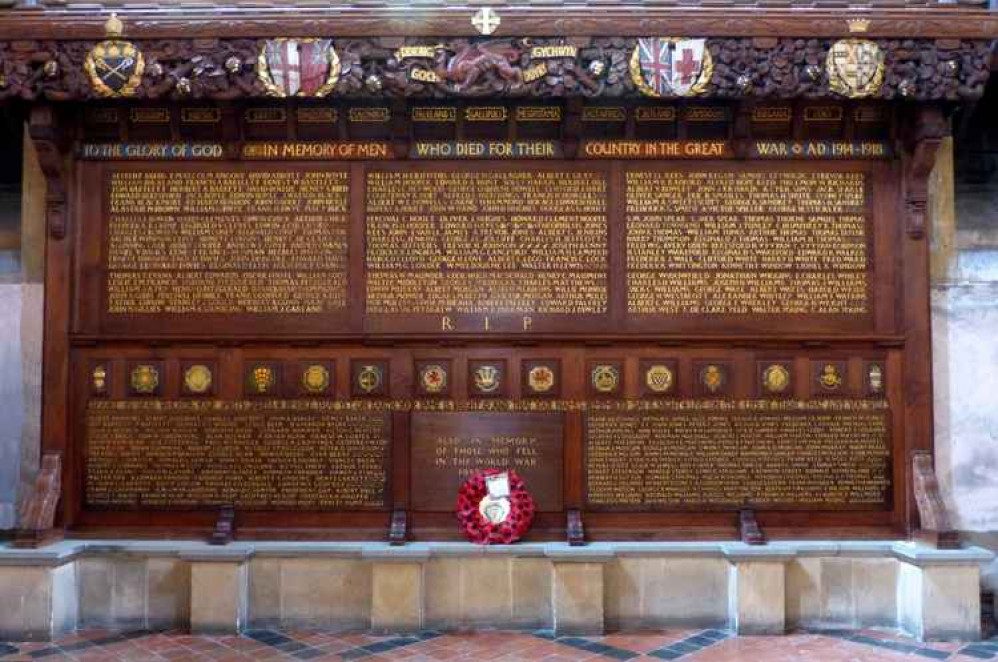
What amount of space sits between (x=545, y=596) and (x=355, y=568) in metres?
1.84

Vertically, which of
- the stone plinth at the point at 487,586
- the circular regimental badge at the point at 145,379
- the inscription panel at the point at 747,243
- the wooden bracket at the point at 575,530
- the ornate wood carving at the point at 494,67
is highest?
the ornate wood carving at the point at 494,67

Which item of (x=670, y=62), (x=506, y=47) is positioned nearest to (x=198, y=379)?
(x=506, y=47)

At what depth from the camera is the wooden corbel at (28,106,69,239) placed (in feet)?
28.8

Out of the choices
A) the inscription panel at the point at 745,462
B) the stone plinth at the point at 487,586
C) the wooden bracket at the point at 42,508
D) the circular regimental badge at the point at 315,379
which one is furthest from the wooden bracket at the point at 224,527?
the inscription panel at the point at 745,462

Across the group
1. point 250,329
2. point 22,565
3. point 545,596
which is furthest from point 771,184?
point 22,565

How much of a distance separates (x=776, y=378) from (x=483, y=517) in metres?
3.27

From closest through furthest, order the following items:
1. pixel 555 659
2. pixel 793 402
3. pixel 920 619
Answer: pixel 555 659, pixel 920 619, pixel 793 402

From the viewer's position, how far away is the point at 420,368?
9242 mm

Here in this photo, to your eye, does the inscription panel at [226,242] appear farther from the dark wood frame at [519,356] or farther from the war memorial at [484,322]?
the dark wood frame at [519,356]

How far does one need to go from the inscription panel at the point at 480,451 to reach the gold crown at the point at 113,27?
15.0 ft

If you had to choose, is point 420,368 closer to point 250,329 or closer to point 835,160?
point 250,329

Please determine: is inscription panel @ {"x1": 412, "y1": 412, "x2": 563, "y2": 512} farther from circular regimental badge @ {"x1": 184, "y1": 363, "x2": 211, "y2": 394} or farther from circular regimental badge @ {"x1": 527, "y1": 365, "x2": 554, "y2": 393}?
circular regimental badge @ {"x1": 184, "y1": 363, "x2": 211, "y2": 394}

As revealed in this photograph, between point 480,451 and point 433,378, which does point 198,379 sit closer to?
point 433,378

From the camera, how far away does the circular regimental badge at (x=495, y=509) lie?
885 cm
